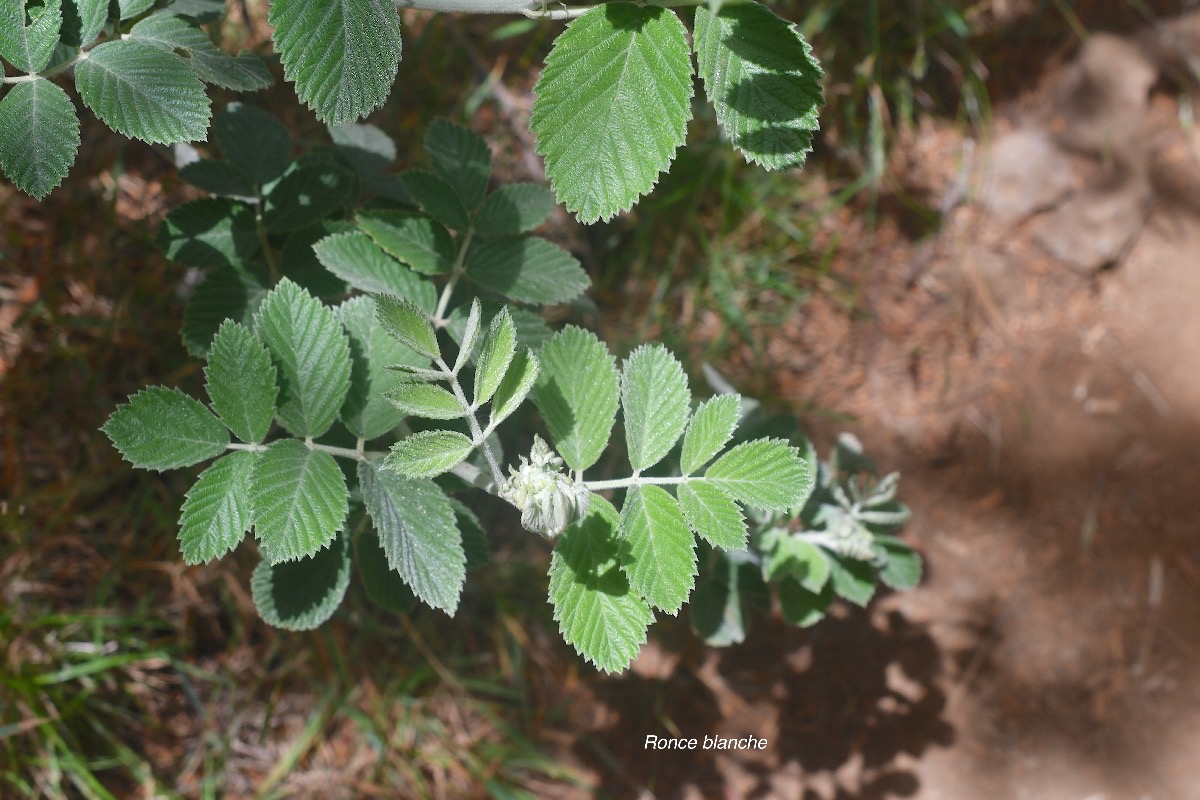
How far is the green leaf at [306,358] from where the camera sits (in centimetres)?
105

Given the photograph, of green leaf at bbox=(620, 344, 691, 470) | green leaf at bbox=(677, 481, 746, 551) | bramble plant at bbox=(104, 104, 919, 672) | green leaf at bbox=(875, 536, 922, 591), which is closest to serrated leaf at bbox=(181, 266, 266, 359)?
bramble plant at bbox=(104, 104, 919, 672)

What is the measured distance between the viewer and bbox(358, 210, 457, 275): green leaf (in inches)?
46.7

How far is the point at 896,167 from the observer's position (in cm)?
251

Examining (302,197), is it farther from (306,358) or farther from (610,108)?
(610,108)

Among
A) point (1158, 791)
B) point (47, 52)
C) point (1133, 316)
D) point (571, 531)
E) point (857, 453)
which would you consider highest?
point (47, 52)

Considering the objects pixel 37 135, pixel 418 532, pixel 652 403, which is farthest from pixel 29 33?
pixel 652 403

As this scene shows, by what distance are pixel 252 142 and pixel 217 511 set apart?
0.57m

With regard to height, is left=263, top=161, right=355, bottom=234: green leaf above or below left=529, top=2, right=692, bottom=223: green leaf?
below

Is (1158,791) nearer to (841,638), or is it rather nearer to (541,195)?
(841,638)

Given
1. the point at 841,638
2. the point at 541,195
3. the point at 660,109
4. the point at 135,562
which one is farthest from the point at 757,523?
the point at 135,562

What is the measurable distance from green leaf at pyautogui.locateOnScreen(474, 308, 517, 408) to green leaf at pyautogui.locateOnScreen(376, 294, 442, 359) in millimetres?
63

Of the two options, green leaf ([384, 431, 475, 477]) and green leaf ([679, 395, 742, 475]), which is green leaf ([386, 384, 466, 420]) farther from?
green leaf ([679, 395, 742, 475])

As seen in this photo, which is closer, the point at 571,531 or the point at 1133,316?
the point at 571,531

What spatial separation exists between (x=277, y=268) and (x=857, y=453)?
973mm
